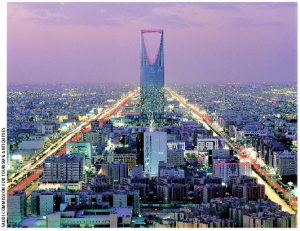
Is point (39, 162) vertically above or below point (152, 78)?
below

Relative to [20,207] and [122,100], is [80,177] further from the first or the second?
[122,100]

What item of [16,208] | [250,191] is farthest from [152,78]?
[16,208]

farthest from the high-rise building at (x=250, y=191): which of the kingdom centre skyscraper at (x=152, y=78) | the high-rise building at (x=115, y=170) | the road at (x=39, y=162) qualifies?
the kingdom centre skyscraper at (x=152, y=78)

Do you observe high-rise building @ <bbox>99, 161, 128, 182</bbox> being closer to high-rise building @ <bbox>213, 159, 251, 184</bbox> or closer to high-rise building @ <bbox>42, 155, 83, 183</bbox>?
high-rise building @ <bbox>42, 155, 83, 183</bbox>

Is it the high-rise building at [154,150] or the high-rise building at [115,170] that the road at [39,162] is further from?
the high-rise building at [154,150]

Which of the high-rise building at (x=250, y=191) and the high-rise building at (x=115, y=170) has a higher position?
the high-rise building at (x=115, y=170)

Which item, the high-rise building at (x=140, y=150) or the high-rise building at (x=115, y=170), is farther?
the high-rise building at (x=140, y=150)

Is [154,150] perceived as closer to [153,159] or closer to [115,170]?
[153,159]
